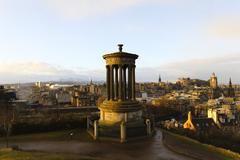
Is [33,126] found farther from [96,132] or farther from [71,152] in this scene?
[71,152]

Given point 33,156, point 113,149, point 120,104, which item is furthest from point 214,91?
→ point 33,156

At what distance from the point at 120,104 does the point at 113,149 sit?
6.10 meters

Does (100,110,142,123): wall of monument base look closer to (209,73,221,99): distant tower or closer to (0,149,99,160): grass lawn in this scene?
(0,149,99,160): grass lawn

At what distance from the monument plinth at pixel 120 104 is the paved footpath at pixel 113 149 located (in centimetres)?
160

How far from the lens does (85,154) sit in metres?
18.3

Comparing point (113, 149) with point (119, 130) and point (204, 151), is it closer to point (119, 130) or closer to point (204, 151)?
point (119, 130)

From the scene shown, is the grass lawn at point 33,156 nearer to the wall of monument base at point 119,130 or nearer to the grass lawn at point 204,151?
the wall of monument base at point 119,130

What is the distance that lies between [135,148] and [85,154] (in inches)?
145

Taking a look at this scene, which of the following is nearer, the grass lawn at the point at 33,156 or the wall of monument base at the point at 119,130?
the grass lawn at the point at 33,156

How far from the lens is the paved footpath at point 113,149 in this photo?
58.4 feet

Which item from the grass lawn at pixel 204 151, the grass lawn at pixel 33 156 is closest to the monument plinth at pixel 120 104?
the grass lawn at pixel 204 151

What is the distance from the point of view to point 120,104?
25156 millimetres

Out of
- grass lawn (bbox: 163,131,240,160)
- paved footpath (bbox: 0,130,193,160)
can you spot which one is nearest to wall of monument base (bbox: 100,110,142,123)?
paved footpath (bbox: 0,130,193,160)

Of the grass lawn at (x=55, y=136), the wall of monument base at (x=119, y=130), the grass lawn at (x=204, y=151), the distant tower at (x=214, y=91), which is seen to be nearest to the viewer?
the grass lawn at (x=204, y=151)
